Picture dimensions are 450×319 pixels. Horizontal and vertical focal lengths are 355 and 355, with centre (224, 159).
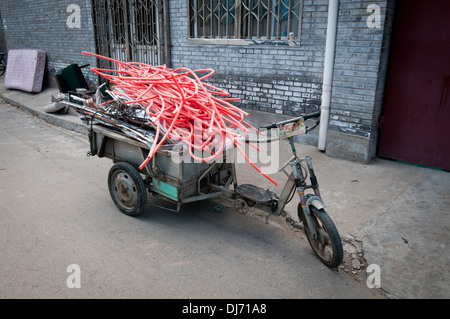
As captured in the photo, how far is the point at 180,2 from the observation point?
26.0 ft

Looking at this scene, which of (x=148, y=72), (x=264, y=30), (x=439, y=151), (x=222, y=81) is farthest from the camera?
(x=222, y=81)

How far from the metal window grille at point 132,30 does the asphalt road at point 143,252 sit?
183 inches

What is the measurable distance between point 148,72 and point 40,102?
744 centimetres

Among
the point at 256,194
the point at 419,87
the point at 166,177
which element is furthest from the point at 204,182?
the point at 419,87

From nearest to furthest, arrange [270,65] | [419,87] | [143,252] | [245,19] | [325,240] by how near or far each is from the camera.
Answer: [325,240]
[143,252]
[419,87]
[270,65]
[245,19]

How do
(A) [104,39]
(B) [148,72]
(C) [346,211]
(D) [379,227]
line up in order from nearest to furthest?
(D) [379,227]
(C) [346,211]
(B) [148,72]
(A) [104,39]

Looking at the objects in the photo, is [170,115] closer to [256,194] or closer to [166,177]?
[166,177]

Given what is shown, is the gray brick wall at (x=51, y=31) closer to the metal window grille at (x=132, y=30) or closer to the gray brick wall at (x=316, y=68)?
the metal window grille at (x=132, y=30)

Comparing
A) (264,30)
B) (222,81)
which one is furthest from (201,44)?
(264,30)

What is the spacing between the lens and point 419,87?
17.7 ft

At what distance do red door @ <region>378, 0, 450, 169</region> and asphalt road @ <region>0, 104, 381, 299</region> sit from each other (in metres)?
2.87

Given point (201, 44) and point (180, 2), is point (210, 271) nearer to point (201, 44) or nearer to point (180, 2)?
point (201, 44)

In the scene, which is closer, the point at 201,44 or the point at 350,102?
the point at 350,102

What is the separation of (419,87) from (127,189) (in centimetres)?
452
